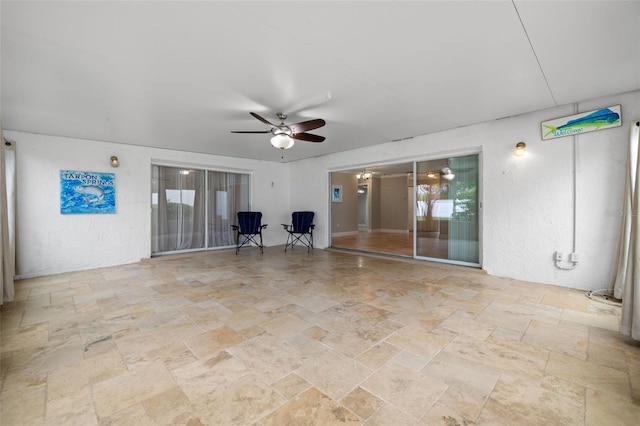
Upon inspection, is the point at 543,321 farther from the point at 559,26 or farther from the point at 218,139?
the point at 218,139

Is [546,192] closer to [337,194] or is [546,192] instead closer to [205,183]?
[337,194]

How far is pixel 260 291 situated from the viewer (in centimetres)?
346

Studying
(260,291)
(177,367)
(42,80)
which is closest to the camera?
(177,367)

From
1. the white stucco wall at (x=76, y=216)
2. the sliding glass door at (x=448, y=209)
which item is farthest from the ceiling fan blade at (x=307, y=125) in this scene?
the white stucco wall at (x=76, y=216)

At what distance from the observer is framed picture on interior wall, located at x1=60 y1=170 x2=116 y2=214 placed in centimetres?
455

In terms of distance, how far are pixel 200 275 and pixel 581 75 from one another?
5.35 m

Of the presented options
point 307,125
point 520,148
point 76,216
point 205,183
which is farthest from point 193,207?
point 520,148

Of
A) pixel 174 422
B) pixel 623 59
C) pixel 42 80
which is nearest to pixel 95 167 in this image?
pixel 42 80

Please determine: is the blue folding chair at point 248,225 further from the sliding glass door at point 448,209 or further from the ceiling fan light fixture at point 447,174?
the ceiling fan light fixture at point 447,174

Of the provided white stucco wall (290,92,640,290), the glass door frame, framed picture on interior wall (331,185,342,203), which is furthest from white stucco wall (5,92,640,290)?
framed picture on interior wall (331,185,342,203)

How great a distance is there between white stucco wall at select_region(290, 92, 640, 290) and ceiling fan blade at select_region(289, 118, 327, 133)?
2533mm

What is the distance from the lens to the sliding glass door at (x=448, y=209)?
451 cm

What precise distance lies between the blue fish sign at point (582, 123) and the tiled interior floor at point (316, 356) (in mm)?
2009

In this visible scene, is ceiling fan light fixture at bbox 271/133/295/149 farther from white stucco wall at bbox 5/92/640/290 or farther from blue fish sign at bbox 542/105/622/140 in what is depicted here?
blue fish sign at bbox 542/105/622/140
